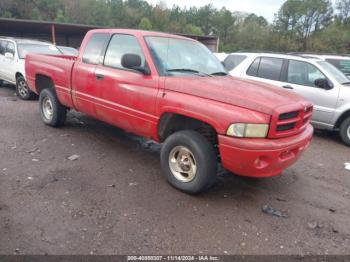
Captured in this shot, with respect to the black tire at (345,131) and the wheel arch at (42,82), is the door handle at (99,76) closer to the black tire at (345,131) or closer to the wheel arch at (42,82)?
the wheel arch at (42,82)

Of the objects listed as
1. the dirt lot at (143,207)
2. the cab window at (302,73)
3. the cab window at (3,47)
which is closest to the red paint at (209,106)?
the dirt lot at (143,207)

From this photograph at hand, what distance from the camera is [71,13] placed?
67.3 m

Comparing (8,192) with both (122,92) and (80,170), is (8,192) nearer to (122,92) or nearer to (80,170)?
(80,170)

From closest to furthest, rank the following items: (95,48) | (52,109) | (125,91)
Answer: (125,91) → (95,48) → (52,109)

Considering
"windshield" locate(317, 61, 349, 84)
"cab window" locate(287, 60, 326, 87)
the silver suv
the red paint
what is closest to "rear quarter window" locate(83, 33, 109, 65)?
the red paint

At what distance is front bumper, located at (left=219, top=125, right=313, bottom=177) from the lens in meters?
3.51

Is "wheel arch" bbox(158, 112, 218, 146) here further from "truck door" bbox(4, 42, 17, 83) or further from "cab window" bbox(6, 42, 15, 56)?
"cab window" bbox(6, 42, 15, 56)

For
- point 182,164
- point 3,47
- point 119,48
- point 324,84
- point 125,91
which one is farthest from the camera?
point 3,47

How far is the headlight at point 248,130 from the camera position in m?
3.51

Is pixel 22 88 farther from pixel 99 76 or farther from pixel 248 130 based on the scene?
pixel 248 130

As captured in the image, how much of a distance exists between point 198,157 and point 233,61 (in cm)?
531

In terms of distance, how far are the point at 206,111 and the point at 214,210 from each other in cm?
116

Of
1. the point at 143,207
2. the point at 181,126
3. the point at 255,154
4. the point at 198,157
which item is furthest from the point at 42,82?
the point at 255,154

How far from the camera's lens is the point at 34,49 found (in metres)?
9.71
